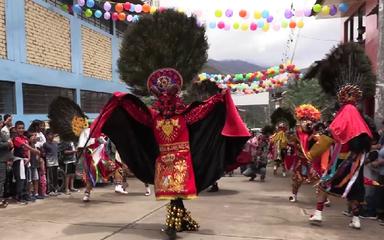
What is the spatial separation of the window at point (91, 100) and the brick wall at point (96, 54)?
686 millimetres

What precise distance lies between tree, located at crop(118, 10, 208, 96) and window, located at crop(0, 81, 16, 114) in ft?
20.7

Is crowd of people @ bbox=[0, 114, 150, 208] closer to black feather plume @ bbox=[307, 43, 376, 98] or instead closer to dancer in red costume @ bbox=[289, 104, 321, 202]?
dancer in red costume @ bbox=[289, 104, 321, 202]

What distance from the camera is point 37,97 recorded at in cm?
1376

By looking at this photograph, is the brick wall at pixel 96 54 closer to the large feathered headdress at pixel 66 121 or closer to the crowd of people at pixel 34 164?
the crowd of people at pixel 34 164

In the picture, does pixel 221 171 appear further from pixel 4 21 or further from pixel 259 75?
pixel 259 75

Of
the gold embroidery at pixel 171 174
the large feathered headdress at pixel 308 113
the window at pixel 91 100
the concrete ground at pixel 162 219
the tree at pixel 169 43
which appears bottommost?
the concrete ground at pixel 162 219

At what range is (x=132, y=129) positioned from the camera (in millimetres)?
6258

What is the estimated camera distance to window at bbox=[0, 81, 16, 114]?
473 inches

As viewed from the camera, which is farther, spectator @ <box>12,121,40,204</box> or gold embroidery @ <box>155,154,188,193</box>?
spectator @ <box>12,121,40,204</box>

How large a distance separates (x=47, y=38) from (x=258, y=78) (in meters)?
10.0

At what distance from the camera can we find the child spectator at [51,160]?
31.5ft

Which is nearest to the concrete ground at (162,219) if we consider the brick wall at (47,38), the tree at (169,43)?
the tree at (169,43)

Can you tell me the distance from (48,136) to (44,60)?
195 inches

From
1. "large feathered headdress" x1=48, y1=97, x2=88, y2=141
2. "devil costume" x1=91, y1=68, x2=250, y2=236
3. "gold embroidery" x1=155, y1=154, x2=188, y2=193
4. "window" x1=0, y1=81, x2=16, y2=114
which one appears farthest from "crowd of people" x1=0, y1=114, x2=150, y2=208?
"gold embroidery" x1=155, y1=154, x2=188, y2=193
